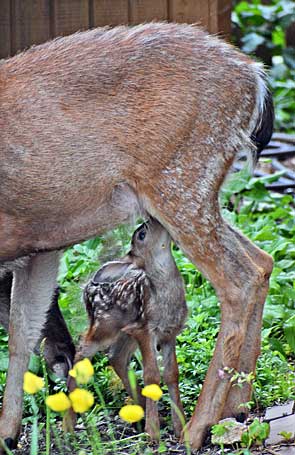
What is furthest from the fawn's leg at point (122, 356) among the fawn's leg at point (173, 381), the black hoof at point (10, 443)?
the black hoof at point (10, 443)

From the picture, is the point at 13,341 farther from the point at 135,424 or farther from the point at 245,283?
the point at 245,283

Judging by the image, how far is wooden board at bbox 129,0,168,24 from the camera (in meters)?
7.36

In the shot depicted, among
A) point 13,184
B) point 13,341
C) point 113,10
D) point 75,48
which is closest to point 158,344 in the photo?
point 13,341

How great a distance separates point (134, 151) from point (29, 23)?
2.13 m

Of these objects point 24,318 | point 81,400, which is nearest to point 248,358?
point 24,318

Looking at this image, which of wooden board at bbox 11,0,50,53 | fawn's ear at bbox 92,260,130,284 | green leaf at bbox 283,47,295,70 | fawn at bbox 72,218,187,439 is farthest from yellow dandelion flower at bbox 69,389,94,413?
green leaf at bbox 283,47,295,70

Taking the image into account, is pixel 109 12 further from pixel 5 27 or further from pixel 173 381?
pixel 173 381

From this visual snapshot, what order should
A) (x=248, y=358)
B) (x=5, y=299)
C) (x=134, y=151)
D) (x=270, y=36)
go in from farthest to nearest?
(x=270, y=36) < (x=5, y=299) < (x=248, y=358) < (x=134, y=151)

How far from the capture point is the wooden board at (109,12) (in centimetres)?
737

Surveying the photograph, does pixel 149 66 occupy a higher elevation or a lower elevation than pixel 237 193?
higher

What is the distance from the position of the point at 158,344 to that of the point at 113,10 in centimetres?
249

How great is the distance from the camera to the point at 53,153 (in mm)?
5547

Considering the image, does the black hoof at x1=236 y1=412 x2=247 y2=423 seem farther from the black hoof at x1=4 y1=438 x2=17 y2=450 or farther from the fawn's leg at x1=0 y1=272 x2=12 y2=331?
the fawn's leg at x1=0 y1=272 x2=12 y2=331

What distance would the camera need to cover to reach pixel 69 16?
7379mm
